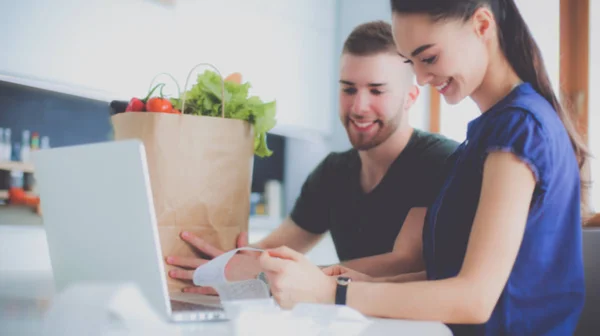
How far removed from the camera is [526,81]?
3.16ft

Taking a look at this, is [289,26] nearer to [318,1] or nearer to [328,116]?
[318,1]

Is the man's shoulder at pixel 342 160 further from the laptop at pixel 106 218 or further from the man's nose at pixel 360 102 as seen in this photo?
the laptop at pixel 106 218

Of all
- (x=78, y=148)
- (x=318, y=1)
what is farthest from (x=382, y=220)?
(x=318, y=1)

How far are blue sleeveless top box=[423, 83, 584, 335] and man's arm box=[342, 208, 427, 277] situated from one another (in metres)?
0.31

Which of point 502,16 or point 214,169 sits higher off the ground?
point 502,16

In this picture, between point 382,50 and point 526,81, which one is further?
point 382,50

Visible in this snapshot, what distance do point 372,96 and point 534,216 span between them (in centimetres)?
77

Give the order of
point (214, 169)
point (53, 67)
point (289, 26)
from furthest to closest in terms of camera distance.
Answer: point (289, 26)
point (53, 67)
point (214, 169)

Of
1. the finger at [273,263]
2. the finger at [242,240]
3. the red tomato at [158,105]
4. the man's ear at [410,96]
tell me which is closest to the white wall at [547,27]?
the man's ear at [410,96]

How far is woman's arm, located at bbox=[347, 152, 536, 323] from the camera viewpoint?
755 millimetres

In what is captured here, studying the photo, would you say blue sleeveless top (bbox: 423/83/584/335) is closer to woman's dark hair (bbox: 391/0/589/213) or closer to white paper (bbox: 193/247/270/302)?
woman's dark hair (bbox: 391/0/589/213)

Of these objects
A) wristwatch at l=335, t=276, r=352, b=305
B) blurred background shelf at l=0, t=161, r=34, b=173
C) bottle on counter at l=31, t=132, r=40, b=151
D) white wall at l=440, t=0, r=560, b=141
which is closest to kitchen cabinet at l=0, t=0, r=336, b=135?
bottle on counter at l=31, t=132, r=40, b=151

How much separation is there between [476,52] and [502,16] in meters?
0.08

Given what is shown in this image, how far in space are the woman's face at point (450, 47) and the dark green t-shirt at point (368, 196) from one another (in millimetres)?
377
